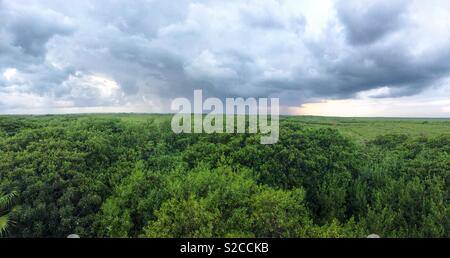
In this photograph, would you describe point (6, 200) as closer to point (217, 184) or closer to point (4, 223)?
point (4, 223)

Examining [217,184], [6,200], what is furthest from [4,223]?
[217,184]

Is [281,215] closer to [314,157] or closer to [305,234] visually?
[305,234]

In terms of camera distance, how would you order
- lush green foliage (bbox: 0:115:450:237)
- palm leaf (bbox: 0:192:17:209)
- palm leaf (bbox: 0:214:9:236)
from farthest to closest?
palm leaf (bbox: 0:192:17:209), lush green foliage (bbox: 0:115:450:237), palm leaf (bbox: 0:214:9:236)

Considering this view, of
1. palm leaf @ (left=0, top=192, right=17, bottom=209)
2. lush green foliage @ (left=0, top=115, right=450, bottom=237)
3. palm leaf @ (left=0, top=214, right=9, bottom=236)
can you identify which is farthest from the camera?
palm leaf @ (left=0, top=192, right=17, bottom=209)

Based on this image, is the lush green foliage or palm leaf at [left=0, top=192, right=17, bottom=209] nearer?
the lush green foliage

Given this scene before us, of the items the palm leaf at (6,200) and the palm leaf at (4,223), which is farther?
the palm leaf at (6,200)

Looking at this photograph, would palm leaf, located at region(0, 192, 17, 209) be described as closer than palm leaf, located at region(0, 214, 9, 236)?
No

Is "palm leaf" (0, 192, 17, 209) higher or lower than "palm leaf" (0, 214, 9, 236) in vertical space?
higher

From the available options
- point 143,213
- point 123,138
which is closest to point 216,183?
point 143,213
